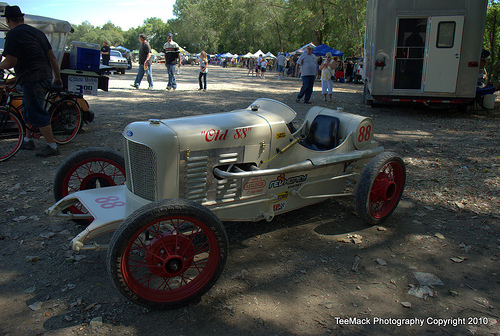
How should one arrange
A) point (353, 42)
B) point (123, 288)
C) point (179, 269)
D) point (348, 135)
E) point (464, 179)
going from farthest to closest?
point (353, 42) < point (464, 179) < point (348, 135) < point (179, 269) < point (123, 288)

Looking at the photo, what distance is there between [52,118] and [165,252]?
542cm

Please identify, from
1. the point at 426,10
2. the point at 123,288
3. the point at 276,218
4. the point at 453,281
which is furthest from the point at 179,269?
the point at 426,10

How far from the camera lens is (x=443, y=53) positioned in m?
10.2

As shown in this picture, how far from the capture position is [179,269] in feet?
9.07

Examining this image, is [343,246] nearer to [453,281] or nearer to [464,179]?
[453,281]

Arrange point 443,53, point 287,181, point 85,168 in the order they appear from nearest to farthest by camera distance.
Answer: point 287,181 < point 85,168 < point 443,53

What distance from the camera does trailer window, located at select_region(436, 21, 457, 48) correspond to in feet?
32.7

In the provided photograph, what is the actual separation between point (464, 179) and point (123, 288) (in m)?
5.19

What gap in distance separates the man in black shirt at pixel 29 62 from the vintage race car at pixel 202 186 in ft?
8.25

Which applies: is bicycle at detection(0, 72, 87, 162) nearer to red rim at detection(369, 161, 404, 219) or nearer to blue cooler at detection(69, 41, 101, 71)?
blue cooler at detection(69, 41, 101, 71)

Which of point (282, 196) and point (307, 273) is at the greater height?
point (282, 196)

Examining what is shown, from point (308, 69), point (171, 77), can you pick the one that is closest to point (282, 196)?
point (308, 69)

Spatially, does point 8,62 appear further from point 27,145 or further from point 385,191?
point 385,191

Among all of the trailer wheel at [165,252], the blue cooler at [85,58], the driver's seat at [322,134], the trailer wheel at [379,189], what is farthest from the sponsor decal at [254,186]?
the blue cooler at [85,58]
